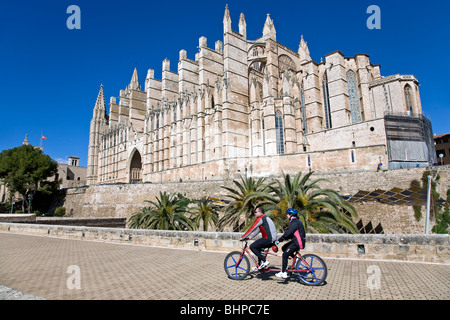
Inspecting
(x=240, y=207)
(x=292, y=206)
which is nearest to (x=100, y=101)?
(x=240, y=207)

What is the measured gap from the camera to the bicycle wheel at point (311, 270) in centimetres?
429

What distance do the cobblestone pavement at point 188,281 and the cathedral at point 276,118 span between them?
1672 cm

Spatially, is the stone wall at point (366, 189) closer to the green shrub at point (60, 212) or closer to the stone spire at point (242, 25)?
the green shrub at point (60, 212)

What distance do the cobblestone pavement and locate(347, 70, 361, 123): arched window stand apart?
2692 centimetres

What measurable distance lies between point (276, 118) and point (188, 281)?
24664mm

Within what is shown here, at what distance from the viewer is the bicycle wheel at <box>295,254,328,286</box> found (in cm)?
429

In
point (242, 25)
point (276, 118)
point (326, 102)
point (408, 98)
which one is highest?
point (242, 25)

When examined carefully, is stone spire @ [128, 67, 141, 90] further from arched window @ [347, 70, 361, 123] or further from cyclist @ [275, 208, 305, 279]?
cyclist @ [275, 208, 305, 279]

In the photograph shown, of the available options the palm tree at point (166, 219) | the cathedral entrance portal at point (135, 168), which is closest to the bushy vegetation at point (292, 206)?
the palm tree at point (166, 219)

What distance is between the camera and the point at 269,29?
35594 millimetres

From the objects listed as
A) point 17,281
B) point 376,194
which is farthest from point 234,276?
point 376,194

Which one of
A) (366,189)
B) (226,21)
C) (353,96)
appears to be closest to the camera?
(366,189)

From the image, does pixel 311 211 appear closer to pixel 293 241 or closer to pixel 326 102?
pixel 293 241
